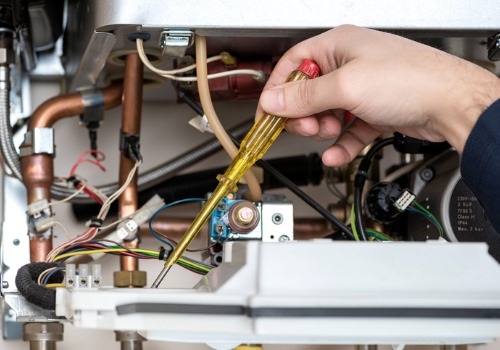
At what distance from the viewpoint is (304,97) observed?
0.85 m

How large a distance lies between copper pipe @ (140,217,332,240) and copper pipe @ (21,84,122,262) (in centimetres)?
16

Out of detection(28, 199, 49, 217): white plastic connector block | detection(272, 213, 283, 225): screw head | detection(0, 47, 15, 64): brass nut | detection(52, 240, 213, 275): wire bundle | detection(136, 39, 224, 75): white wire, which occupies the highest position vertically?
detection(0, 47, 15, 64): brass nut

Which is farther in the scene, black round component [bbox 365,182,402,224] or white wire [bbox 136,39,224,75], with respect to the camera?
black round component [bbox 365,182,402,224]

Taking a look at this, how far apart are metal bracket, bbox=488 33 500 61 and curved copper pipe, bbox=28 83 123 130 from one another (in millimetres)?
555

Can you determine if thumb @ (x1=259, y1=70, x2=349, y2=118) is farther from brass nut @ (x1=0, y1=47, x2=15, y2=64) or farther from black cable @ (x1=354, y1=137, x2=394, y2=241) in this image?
brass nut @ (x1=0, y1=47, x2=15, y2=64)

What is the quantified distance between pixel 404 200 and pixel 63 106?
53 centimetres

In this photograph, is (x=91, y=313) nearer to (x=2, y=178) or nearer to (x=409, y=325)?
(x=409, y=325)

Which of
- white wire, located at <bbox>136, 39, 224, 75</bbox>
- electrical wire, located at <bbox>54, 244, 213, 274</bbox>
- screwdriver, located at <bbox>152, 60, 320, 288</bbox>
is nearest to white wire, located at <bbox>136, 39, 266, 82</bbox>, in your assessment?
white wire, located at <bbox>136, 39, 224, 75</bbox>

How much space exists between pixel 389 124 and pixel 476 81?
11 cm

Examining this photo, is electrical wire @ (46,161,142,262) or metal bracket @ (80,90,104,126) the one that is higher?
metal bracket @ (80,90,104,126)

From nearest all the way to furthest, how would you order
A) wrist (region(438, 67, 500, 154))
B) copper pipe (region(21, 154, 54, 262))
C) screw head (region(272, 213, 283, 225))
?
wrist (region(438, 67, 500, 154)) → screw head (region(272, 213, 283, 225)) → copper pipe (region(21, 154, 54, 262))

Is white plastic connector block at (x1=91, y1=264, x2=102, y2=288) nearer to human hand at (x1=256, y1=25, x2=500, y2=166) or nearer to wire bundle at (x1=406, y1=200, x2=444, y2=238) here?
human hand at (x1=256, y1=25, x2=500, y2=166)

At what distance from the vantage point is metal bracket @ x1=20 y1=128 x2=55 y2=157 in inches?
44.6

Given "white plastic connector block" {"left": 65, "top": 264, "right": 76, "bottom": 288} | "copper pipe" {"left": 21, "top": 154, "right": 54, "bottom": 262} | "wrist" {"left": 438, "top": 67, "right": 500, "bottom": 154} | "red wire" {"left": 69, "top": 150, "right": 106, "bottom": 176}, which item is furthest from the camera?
"red wire" {"left": 69, "top": 150, "right": 106, "bottom": 176}
